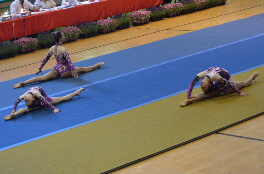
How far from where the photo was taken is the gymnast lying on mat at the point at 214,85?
750cm

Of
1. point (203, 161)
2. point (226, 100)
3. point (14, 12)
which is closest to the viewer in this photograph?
point (203, 161)

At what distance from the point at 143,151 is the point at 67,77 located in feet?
16.6

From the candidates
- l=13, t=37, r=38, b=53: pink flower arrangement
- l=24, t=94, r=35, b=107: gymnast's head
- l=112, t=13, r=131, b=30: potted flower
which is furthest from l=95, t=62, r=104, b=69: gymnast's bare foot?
l=112, t=13, r=131, b=30: potted flower

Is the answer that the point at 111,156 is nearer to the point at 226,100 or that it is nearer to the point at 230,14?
the point at 226,100

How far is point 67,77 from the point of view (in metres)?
10.6

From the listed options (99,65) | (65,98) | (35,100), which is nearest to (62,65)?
(99,65)

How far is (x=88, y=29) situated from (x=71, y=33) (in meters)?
0.67

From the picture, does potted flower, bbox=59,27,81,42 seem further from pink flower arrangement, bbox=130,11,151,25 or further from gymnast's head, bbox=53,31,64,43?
gymnast's head, bbox=53,31,64,43

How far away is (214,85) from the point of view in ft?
25.6

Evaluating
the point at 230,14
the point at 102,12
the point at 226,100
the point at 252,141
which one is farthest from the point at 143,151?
the point at 230,14

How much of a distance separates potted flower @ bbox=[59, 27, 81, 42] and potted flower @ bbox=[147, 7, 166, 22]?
336 centimetres

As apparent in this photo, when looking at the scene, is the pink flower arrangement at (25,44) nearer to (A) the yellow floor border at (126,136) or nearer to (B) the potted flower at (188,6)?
(B) the potted flower at (188,6)

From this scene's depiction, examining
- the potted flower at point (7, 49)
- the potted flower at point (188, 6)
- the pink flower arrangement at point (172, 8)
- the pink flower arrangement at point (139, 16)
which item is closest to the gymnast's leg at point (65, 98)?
the potted flower at point (7, 49)

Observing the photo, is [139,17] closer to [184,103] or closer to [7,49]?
[7,49]
